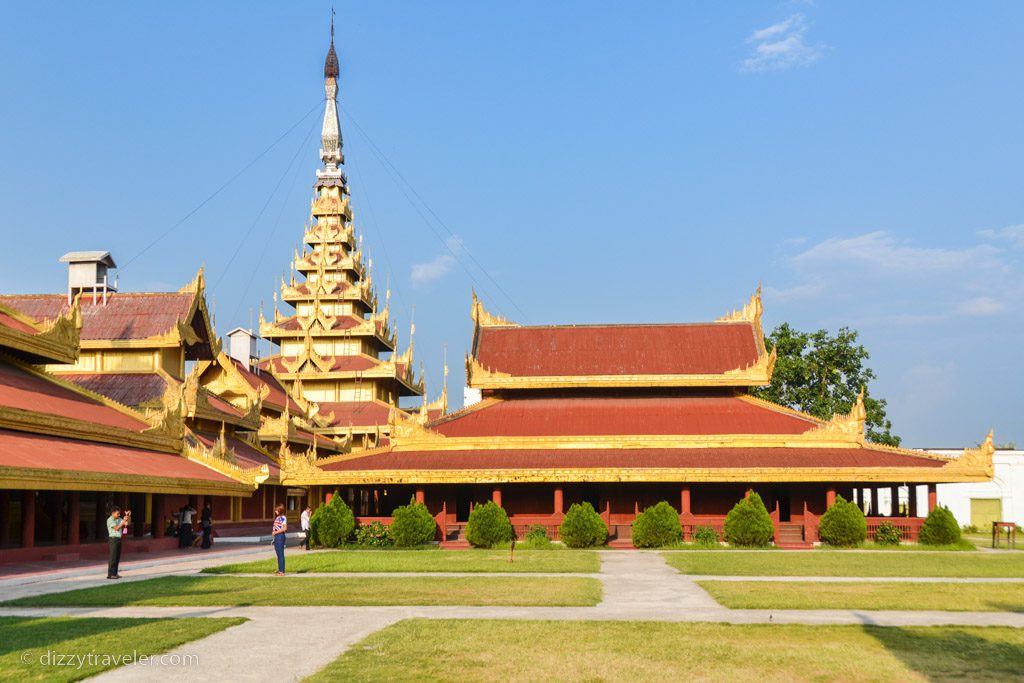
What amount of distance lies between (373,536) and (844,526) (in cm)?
1508

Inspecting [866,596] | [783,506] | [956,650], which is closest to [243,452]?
[783,506]

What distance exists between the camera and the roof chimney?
149 ft

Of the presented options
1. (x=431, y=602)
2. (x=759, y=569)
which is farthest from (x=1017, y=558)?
(x=431, y=602)

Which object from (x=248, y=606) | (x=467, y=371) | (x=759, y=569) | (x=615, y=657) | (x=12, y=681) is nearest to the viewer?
(x=12, y=681)

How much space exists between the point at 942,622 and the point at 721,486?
2190 centimetres

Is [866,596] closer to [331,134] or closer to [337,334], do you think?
[337,334]

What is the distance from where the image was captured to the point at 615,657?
11.8m

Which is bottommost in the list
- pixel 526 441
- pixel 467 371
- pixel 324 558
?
pixel 324 558

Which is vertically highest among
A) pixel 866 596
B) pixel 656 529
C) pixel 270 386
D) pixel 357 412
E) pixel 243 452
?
pixel 270 386

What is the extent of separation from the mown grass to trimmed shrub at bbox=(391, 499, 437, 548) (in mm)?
14066

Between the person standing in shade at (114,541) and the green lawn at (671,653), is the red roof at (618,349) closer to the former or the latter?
the person standing in shade at (114,541)

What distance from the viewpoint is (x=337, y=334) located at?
7275 centimetres

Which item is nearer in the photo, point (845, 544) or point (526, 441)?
point (845, 544)

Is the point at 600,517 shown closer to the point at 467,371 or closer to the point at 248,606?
the point at 467,371
